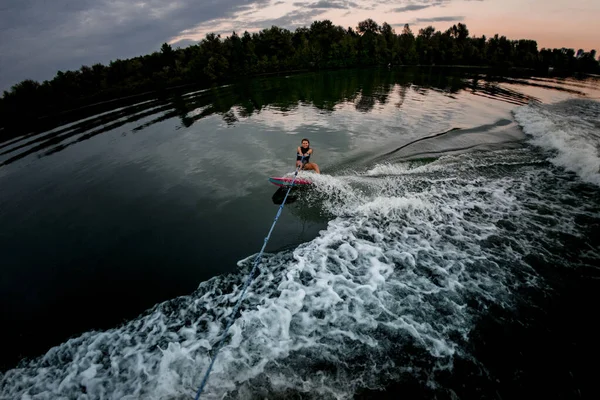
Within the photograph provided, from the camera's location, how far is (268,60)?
275 ft

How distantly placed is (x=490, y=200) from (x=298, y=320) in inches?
373

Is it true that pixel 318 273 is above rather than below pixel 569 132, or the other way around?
below

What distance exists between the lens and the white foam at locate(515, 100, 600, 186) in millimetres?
12828

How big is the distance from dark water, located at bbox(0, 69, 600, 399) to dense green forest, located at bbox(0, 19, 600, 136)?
158ft

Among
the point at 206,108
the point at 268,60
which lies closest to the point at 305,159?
the point at 206,108

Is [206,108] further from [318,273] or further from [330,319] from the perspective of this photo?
[330,319]

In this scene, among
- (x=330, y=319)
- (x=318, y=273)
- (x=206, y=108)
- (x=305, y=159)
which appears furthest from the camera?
(x=206, y=108)

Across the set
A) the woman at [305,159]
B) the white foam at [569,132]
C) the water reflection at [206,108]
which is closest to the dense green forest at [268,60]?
the water reflection at [206,108]

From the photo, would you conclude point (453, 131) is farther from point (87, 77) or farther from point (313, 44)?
point (313, 44)

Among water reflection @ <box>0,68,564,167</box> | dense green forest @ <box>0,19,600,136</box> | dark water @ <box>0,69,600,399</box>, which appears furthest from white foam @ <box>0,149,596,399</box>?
dense green forest @ <box>0,19,600,136</box>

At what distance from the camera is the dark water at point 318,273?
18.0 feet

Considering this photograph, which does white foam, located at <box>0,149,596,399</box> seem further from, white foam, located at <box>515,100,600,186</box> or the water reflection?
the water reflection

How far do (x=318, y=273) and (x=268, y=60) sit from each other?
89.6 metres

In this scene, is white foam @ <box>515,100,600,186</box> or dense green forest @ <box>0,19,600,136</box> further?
dense green forest @ <box>0,19,600,136</box>
